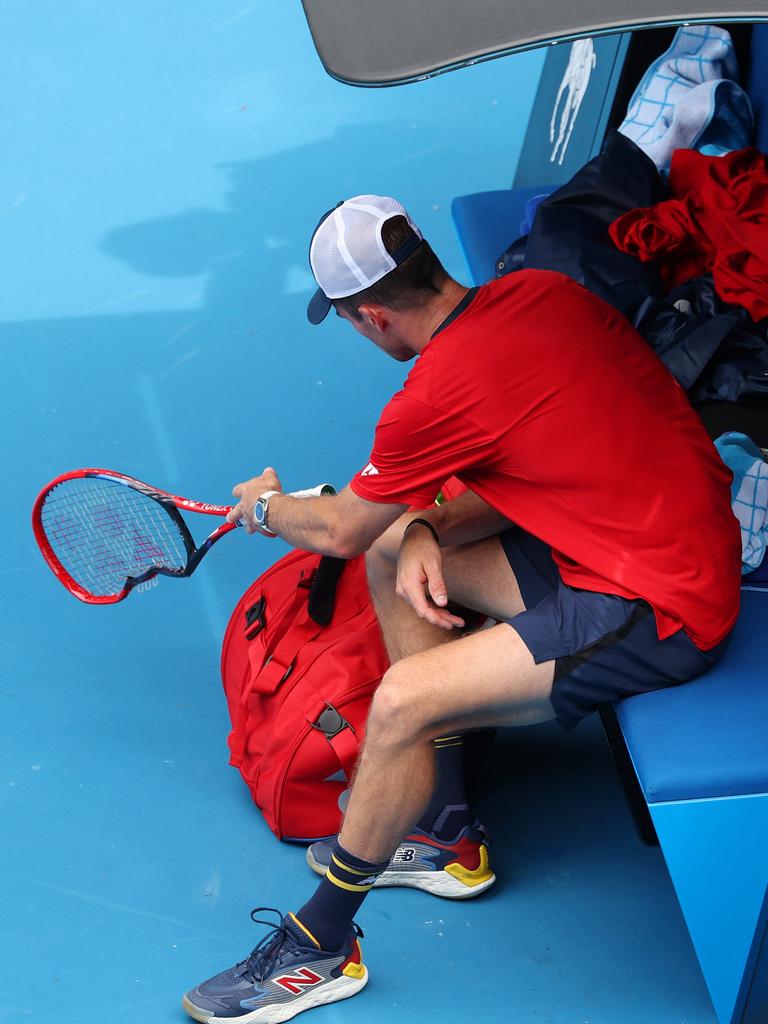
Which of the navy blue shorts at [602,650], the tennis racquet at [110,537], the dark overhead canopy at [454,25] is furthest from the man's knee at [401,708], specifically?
the dark overhead canopy at [454,25]

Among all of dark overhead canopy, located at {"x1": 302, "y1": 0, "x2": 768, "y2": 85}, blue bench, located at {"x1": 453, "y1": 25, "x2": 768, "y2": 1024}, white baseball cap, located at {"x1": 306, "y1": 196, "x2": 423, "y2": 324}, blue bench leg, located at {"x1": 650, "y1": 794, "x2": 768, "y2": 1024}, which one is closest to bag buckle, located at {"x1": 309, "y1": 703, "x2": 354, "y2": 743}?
blue bench, located at {"x1": 453, "y1": 25, "x2": 768, "y2": 1024}

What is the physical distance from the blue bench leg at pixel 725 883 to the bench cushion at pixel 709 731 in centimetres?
3

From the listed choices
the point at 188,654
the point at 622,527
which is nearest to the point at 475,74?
the point at 188,654

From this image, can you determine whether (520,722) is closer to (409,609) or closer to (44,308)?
(409,609)

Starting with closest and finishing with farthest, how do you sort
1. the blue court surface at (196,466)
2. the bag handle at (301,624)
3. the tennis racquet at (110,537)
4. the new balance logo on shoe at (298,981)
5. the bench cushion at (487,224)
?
1. the new balance logo on shoe at (298,981)
2. the blue court surface at (196,466)
3. the bag handle at (301,624)
4. the tennis racquet at (110,537)
5. the bench cushion at (487,224)

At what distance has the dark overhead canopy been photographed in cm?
172

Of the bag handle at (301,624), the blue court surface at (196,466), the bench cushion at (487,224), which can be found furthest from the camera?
the bench cushion at (487,224)

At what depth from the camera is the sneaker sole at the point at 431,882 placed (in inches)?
106

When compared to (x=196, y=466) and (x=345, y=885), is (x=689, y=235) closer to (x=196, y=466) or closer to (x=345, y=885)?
(x=196, y=466)

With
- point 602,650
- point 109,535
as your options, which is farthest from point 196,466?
point 602,650

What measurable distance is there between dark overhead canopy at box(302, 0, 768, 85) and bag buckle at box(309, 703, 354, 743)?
4.39ft

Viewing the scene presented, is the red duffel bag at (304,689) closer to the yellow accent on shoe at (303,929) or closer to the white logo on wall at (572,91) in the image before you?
the yellow accent on shoe at (303,929)

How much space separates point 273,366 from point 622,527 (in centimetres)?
228

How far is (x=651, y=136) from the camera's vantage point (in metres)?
3.88
